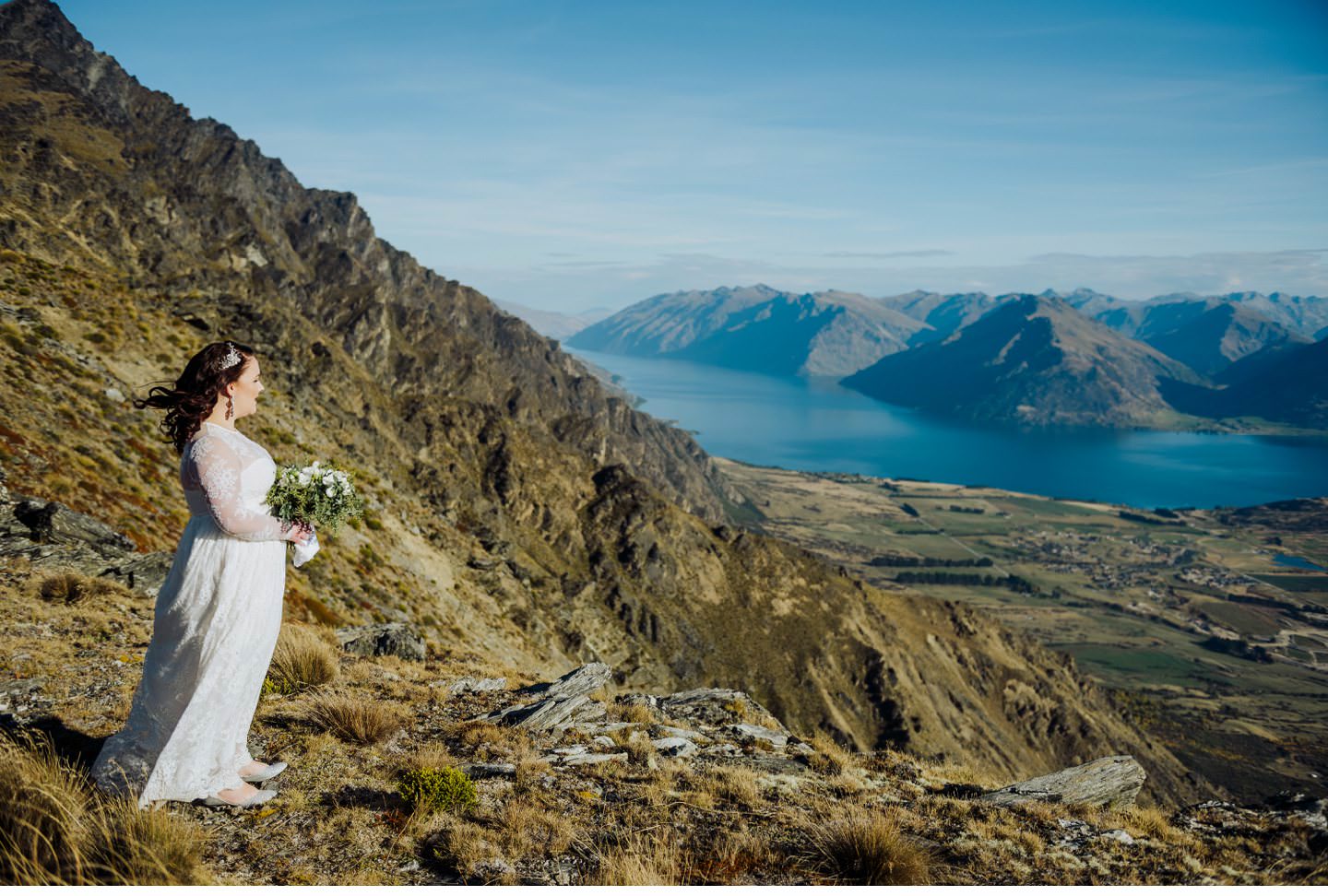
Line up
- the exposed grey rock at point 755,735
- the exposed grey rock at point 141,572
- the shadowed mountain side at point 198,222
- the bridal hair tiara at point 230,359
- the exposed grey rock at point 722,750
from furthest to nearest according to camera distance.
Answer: the shadowed mountain side at point 198,222
the exposed grey rock at point 141,572
the exposed grey rock at point 755,735
the exposed grey rock at point 722,750
the bridal hair tiara at point 230,359

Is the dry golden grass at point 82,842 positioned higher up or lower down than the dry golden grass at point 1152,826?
higher up

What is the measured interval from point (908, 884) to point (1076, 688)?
116403mm

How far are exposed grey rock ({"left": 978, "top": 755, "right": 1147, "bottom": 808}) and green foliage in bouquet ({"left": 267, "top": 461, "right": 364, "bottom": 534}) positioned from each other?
932cm

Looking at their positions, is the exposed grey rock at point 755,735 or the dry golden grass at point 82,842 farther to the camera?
the exposed grey rock at point 755,735

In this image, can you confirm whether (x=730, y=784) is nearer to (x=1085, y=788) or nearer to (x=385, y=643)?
(x=1085, y=788)

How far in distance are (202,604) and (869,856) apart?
21.8 feet

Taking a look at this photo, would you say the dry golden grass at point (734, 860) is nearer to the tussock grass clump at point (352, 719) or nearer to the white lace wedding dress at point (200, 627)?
the tussock grass clump at point (352, 719)

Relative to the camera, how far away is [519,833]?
22.2 feet

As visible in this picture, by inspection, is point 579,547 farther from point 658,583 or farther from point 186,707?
point 186,707

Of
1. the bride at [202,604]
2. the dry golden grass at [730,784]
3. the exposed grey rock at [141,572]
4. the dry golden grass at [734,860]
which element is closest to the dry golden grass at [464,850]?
the dry golden grass at [734,860]

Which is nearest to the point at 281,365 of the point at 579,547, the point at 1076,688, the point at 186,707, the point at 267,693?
the point at 579,547

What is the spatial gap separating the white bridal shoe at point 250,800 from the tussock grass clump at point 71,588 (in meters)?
8.38

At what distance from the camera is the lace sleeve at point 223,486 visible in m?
5.93

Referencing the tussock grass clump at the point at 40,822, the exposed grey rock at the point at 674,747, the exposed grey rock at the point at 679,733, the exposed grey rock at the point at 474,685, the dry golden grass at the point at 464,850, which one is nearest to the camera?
the tussock grass clump at the point at 40,822
